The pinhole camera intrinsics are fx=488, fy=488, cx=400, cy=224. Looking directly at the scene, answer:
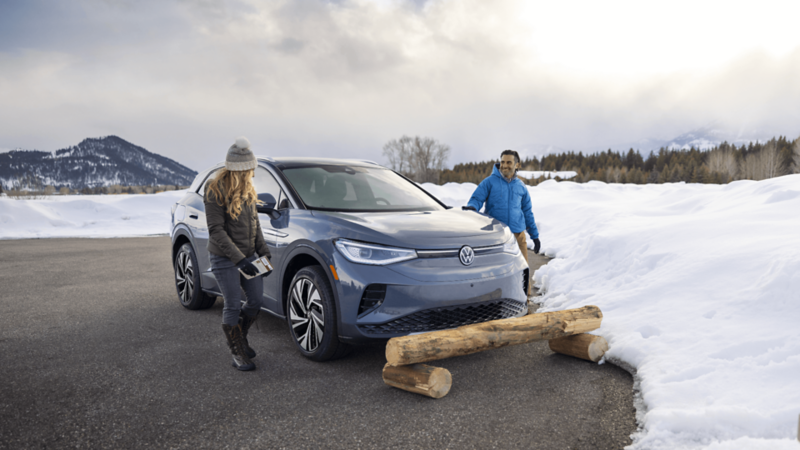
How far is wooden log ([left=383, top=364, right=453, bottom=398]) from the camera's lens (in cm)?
347

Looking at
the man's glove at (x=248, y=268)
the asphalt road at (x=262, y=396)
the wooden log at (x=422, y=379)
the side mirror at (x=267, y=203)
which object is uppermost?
the side mirror at (x=267, y=203)

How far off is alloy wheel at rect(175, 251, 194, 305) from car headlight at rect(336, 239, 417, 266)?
3018 millimetres

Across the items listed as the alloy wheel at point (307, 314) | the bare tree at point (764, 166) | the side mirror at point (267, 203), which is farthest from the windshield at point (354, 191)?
the bare tree at point (764, 166)

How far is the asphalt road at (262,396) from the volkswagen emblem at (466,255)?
94cm

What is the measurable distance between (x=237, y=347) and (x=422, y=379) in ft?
5.54

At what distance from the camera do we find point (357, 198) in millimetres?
4957

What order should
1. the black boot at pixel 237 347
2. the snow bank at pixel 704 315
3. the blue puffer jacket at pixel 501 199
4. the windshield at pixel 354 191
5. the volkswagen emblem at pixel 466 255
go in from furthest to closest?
1. the blue puffer jacket at pixel 501 199
2. the windshield at pixel 354 191
3. the black boot at pixel 237 347
4. the volkswagen emblem at pixel 466 255
5. the snow bank at pixel 704 315

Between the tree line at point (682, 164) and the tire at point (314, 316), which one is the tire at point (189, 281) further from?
the tree line at point (682, 164)

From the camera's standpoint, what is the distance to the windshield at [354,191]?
4.73 metres

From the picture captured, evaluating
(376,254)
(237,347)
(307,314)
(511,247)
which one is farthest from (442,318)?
(237,347)

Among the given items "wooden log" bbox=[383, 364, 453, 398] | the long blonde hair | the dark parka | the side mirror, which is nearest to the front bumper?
"wooden log" bbox=[383, 364, 453, 398]

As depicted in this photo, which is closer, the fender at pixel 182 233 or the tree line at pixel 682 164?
the fender at pixel 182 233

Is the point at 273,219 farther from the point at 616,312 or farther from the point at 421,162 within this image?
the point at 421,162

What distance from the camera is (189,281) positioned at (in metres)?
6.09
